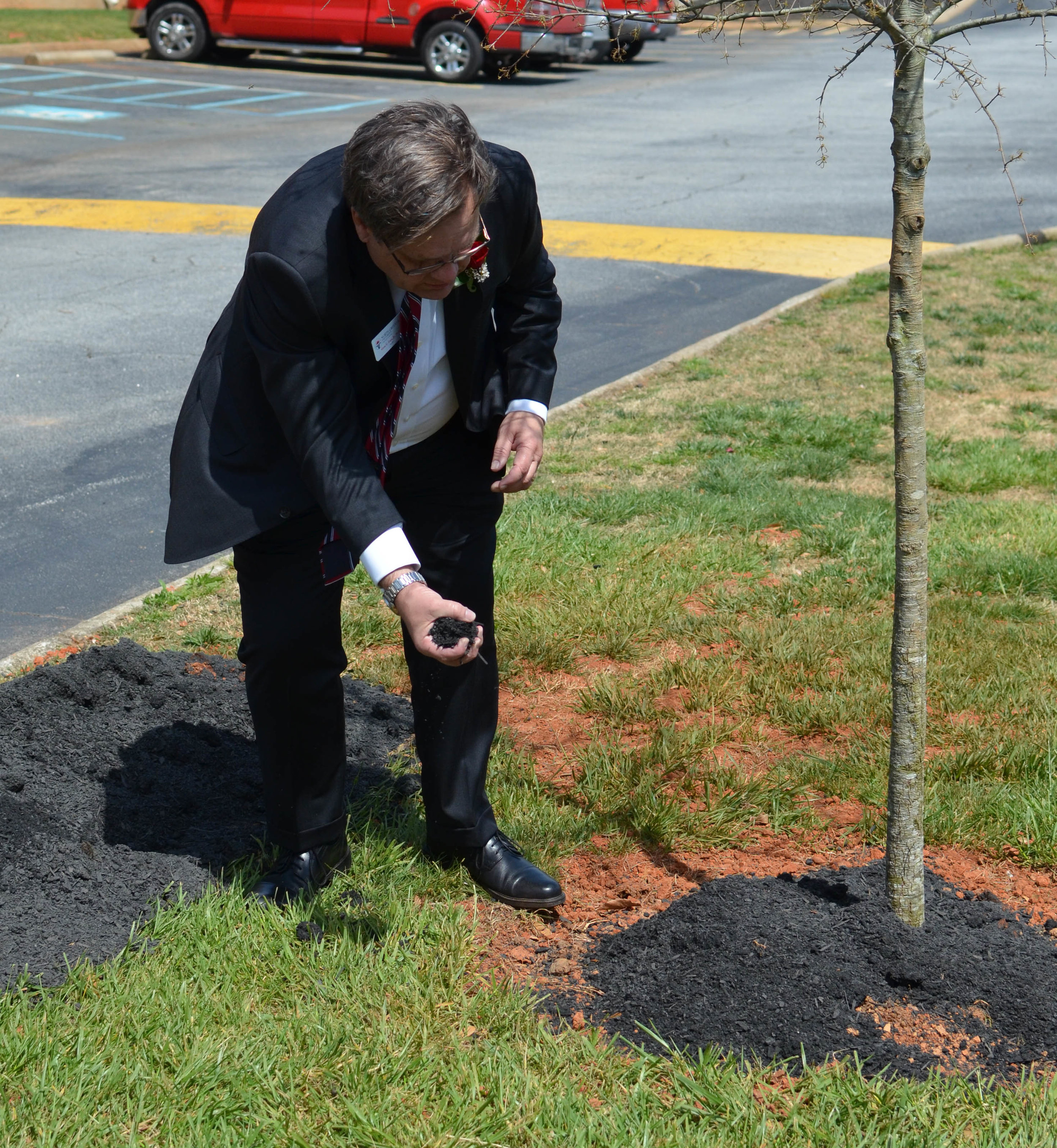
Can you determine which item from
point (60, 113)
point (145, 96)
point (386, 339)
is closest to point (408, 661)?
point (386, 339)

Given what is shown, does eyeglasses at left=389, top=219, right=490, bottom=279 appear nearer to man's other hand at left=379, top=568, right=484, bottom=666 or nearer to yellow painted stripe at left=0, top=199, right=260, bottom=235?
man's other hand at left=379, top=568, right=484, bottom=666

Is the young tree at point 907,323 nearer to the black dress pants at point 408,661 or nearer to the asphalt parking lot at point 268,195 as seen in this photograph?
the black dress pants at point 408,661

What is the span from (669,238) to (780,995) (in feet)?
30.3

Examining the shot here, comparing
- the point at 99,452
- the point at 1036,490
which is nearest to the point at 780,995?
the point at 1036,490

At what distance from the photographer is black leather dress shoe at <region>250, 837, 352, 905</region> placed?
9.79 ft

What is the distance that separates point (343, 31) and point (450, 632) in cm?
1870

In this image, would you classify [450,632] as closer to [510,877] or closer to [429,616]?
[429,616]

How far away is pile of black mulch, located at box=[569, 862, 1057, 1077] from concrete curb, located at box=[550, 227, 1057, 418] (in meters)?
4.29

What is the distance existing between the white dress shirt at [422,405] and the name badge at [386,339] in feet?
0.11

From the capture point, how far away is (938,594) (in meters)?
4.67

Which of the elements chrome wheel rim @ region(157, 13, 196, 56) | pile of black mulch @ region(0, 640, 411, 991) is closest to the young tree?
pile of black mulch @ region(0, 640, 411, 991)

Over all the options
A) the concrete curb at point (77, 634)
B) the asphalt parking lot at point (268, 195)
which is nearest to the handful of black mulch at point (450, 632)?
the concrete curb at point (77, 634)

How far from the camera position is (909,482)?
8.26 ft

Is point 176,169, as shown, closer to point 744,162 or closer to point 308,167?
point 744,162
